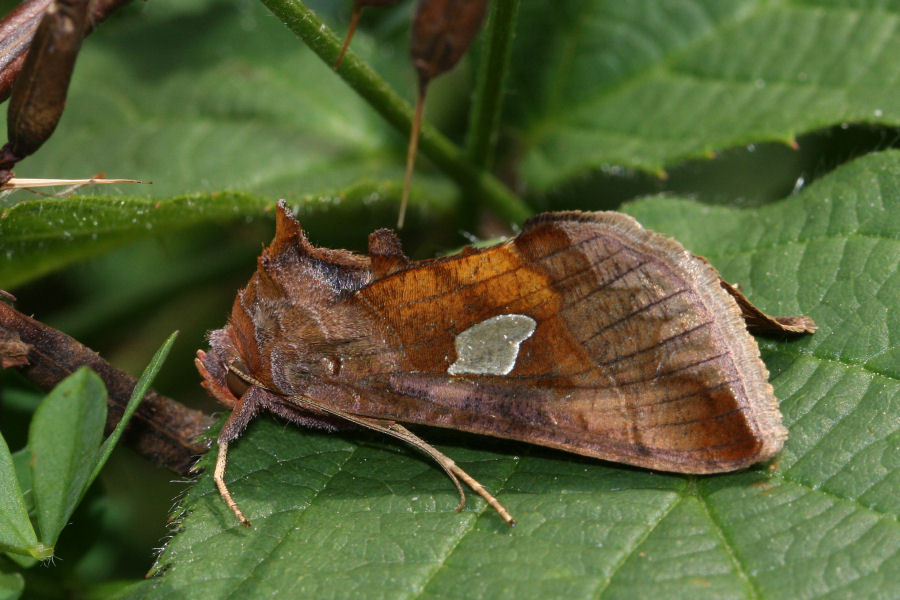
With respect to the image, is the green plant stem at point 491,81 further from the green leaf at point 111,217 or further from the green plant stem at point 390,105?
the green leaf at point 111,217

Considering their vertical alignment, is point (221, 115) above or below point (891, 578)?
above

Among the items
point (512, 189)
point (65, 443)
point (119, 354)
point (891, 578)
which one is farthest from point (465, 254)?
point (119, 354)

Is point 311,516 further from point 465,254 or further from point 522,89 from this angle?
point 522,89

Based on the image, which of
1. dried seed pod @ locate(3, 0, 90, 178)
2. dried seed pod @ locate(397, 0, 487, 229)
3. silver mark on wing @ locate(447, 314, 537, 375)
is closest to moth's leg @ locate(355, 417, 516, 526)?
silver mark on wing @ locate(447, 314, 537, 375)

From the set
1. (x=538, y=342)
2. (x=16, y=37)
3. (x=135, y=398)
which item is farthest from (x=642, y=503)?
(x=16, y=37)

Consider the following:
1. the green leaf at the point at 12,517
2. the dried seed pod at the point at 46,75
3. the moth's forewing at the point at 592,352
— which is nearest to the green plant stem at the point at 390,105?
the dried seed pod at the point at 46,75

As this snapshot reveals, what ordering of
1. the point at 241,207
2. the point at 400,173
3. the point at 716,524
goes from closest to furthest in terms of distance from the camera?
1. the point at 716,524
2. the point at 241,207
3. the point at 400,173

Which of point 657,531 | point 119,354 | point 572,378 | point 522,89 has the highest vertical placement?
point 522,89
